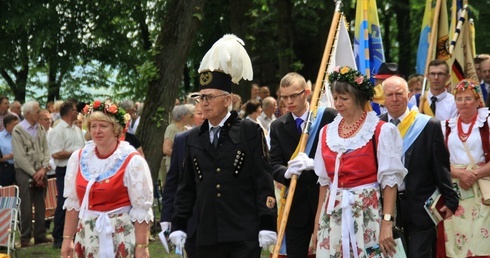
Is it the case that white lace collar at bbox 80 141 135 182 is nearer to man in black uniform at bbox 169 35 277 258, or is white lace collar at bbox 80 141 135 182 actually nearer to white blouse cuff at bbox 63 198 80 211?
white blouse cuff at bbox 63 198 80 211

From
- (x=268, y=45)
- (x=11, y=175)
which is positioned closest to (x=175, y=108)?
(x=11, y=175)

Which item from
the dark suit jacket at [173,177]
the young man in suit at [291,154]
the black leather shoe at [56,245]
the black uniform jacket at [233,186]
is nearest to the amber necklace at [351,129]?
the black uniform jacket at [233,186]

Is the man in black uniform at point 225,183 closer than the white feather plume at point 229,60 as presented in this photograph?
Yes

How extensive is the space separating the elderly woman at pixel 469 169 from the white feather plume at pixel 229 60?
3058mm

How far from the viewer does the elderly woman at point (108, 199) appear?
8164 millimetres

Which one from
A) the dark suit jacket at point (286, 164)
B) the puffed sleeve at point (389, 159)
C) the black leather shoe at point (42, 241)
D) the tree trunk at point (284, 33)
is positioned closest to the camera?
the puffed sleeve at point (389, 159)

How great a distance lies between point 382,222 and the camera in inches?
296

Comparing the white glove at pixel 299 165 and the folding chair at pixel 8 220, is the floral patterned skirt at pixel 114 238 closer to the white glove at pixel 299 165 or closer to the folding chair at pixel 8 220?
the white glove at pixel 299 165

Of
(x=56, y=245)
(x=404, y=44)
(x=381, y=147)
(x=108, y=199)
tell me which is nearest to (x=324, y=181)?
(x=381, y=147)

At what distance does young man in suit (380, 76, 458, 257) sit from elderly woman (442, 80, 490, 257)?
1.39 meters

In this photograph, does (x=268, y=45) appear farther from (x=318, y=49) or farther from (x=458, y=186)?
(x=458, y=186)

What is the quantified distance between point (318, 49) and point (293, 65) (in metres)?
4.27

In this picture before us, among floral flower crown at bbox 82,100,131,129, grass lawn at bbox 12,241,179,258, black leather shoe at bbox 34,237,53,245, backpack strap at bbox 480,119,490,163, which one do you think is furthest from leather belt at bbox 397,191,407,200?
black leather shoe at bbox 34,237,53,245

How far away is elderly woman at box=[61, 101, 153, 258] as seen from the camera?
816 cm
